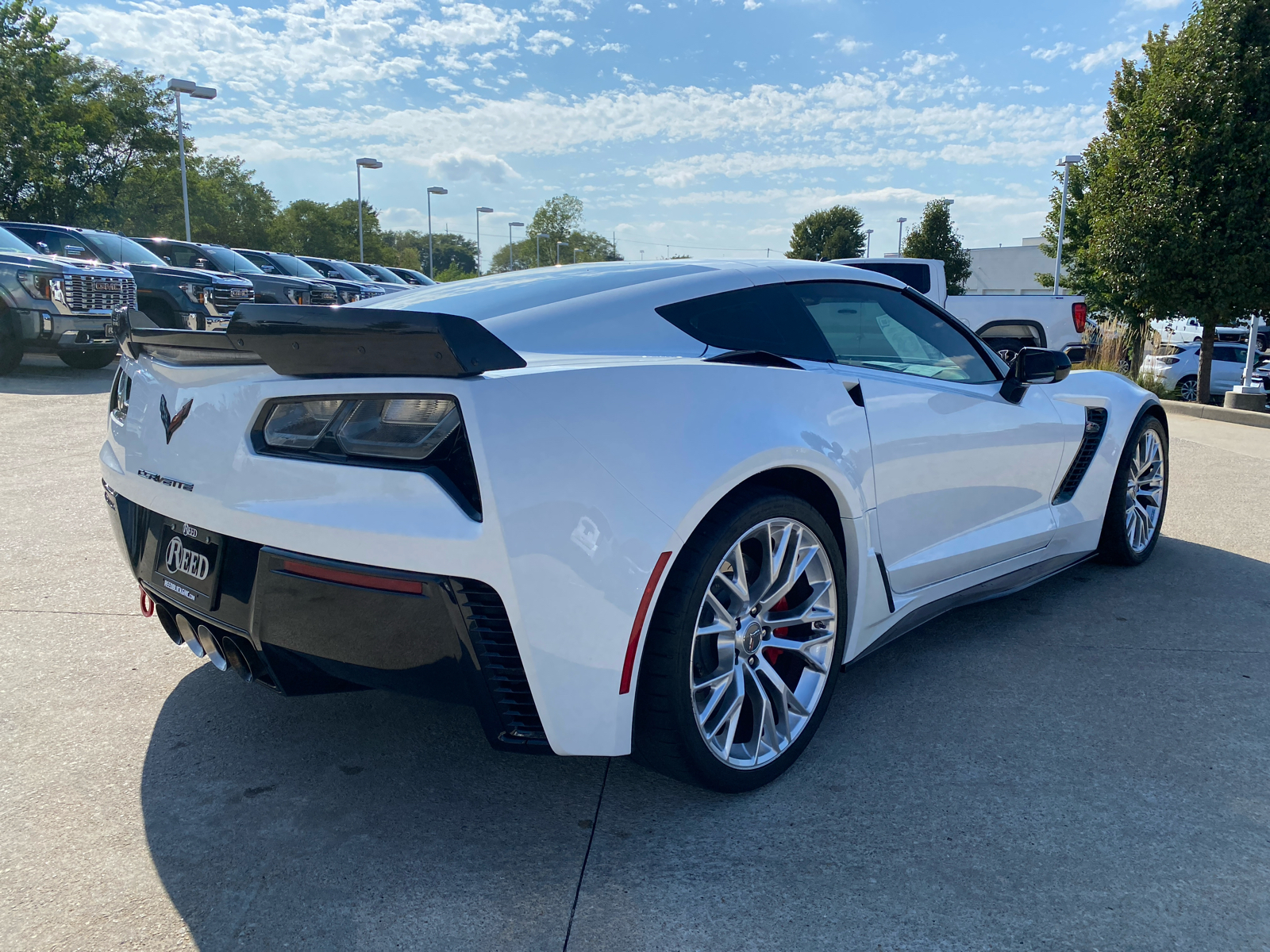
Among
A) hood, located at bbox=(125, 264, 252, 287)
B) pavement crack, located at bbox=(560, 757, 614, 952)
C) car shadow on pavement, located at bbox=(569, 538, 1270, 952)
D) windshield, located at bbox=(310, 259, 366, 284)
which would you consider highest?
windshield, located at bbox=(310, 259, 366, 284)

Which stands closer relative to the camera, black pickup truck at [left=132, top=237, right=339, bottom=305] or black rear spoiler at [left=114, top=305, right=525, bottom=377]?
black rear spoiler at [left=114, top=305, right=525, bottom=377]

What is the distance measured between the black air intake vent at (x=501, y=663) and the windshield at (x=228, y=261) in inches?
591

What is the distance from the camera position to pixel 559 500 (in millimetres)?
1980

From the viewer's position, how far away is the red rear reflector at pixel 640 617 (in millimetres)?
2104

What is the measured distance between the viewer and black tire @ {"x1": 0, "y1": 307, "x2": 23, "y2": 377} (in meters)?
11.2

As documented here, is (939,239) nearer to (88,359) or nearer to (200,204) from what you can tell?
(200,204)

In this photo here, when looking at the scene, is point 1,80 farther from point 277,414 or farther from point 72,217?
point 277,414

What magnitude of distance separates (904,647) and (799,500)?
138 cm

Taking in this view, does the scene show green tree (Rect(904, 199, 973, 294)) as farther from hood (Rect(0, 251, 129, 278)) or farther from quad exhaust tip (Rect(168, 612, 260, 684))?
quad exhaust tip (Rect(168, 612, 260, 684))

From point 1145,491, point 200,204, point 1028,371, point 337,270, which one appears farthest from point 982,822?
point 200,204

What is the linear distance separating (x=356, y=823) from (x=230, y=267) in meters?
15.4

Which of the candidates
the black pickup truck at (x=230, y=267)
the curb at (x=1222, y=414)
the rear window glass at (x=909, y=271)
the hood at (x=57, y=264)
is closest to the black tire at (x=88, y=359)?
the hood at (x=57, y=264)

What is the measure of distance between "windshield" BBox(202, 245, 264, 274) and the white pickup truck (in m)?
10.1

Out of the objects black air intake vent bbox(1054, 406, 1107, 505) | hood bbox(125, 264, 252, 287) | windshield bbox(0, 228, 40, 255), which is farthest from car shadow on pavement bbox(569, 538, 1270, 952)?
hood bbox(125, 264, 252, 287)
